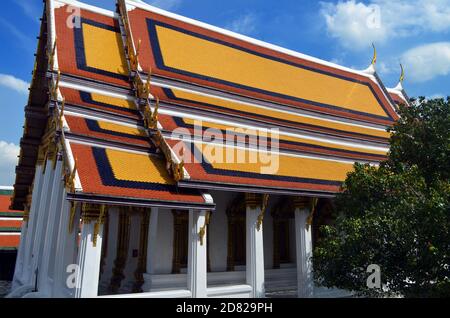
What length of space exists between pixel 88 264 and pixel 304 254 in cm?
732

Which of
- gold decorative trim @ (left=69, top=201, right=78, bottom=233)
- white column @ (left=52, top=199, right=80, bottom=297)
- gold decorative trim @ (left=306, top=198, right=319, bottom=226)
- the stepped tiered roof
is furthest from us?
gold decorative trim @ (left=306, top=198, right=319, bottom=226)

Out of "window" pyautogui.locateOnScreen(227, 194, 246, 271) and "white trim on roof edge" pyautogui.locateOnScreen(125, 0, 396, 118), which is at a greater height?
"white trim on roof edge" pyautogui.locateOnScreen(125, 0, 396, 118)

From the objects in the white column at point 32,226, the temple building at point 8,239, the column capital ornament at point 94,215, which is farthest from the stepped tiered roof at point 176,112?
the temple building at point 8,239

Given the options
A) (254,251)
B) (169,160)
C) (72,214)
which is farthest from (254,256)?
(72,214)

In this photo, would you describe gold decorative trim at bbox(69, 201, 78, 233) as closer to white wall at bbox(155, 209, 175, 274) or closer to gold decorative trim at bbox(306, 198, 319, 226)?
white wall at bbox(155, 209, 175, 274)

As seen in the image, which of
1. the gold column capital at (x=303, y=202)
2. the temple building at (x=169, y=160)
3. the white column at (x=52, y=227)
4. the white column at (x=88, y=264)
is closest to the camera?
the white column at (x=88, y=264)

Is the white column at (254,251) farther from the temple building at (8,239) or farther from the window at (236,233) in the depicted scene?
the temple building at (8,239)

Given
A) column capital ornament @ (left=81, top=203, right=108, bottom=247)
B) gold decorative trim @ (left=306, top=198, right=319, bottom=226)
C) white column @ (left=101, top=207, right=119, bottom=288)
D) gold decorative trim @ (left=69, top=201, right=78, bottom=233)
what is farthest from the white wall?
gold decorative trim @ (left=306, top=198, right=319, bottom=226)

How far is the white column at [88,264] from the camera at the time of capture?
9.35 m

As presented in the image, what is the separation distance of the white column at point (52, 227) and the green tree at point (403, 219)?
8571mm

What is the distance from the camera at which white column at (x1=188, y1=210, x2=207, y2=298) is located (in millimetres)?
10875

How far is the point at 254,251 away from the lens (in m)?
12.4

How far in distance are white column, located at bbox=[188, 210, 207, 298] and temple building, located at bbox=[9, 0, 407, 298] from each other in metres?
0.06

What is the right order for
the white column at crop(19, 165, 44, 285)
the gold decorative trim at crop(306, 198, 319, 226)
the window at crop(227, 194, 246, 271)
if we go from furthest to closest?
1. the white column at crop(19, 165, 44, 285)
2. the window at crop(227, 194, 246, 271)
3. the gold decorative trim at crop(306, 198, 319, 226)
